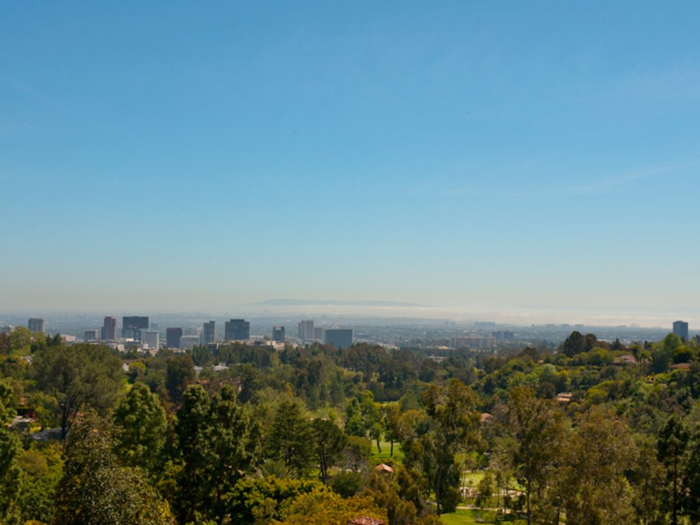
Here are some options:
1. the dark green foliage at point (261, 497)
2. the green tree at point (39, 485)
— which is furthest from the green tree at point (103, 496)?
the dark green foliage at point (261, 497)

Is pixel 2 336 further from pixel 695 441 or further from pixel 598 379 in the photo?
pixel 695 441

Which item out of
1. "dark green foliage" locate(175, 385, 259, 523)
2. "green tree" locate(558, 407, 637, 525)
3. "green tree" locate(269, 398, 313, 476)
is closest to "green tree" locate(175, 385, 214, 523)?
"dark green foliage" locate(175, 385, 259, 523)

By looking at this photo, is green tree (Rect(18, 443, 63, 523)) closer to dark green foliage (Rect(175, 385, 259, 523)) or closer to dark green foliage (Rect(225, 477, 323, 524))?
dark green foliage (Rect(175, 385, 259, 523))

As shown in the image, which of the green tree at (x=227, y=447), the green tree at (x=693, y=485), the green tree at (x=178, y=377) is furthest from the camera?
the green tree at (x=178, y=377)

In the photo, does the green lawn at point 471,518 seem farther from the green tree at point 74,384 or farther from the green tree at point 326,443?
the green tree at point 74,384

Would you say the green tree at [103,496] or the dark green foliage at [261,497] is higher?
the green tree at [103,496]

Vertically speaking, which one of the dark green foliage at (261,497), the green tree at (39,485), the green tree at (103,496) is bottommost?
the green tree at (39,485)
